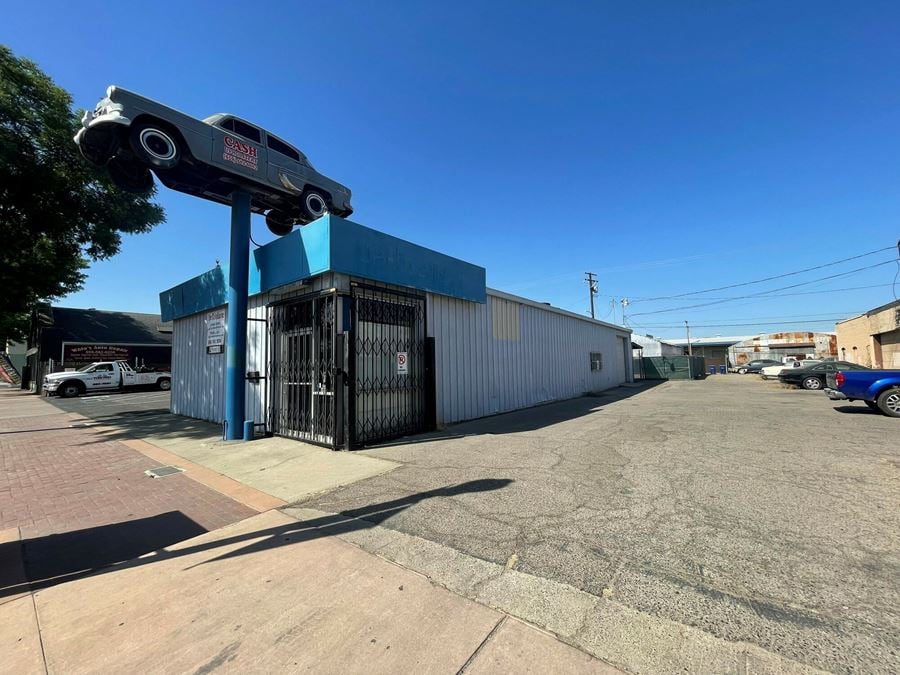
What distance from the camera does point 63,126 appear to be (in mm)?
12930

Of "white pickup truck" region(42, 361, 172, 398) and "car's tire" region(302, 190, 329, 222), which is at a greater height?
"car's tire" region(302, 190, 329, 222)

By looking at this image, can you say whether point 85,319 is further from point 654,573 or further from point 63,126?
point 654,573

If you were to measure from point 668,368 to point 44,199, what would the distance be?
122ft

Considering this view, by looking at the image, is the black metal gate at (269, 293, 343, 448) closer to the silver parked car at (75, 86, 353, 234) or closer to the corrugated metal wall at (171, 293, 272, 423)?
the corrugated metal wall at (171, 293, 272, 423)

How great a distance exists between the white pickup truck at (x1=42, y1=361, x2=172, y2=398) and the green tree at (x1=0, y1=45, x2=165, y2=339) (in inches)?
306

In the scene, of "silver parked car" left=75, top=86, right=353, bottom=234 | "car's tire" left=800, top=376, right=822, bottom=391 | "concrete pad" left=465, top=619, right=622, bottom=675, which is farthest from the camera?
"car's tire" left=800, top=376, right=822, bottom=391

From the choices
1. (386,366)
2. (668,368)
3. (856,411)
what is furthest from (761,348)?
(386,366)

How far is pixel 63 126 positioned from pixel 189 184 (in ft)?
28.3

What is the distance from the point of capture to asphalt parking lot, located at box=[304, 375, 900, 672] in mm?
2316

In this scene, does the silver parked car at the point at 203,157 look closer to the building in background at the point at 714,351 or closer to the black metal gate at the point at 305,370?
the black metal gate at the point at 305,370

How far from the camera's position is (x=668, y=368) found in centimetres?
3162

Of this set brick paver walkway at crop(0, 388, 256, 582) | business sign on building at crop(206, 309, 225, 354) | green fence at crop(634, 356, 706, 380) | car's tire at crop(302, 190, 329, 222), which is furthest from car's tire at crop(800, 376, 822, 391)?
business sign on building at crop(206, 309, 225, 354)

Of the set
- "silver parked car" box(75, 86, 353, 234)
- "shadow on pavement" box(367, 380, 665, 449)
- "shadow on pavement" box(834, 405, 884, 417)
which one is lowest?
"shadow on pavement" box(834, 405, 884, 417)

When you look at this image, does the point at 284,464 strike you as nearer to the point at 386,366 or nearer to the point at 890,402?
the point at 386,366
